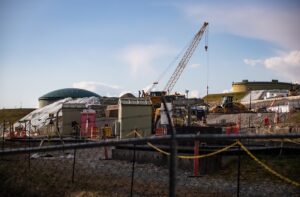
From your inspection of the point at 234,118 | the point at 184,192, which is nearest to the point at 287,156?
the point at 184,192

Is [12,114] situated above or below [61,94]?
below

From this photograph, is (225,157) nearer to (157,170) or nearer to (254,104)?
(157,170)

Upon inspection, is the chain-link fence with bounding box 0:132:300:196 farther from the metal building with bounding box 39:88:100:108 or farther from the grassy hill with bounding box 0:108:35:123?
the grassy hill with bounding box 0:108:35:123

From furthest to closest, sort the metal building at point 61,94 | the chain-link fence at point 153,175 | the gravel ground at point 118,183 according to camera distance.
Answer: the metal building at point 61,94
the chain-link fence at point 153,175
the gravel ground at point 118,183

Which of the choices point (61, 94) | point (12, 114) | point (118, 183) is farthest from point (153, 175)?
point (12, 114)

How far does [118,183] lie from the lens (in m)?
10.6

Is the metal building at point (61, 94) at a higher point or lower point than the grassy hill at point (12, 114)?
higher

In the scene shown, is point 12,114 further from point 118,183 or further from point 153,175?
point 118,183

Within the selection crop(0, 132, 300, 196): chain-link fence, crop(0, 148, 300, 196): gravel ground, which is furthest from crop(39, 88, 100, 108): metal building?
crop(0, 148, 300, 196): gravel ground

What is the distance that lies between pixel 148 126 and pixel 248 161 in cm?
1648

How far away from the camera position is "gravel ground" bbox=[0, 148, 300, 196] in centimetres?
873

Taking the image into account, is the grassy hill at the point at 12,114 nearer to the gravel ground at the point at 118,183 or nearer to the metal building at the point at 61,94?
the metal building at the point at 61,94

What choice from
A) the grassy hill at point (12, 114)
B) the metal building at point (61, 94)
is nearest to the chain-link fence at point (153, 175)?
the metal building at point (61, 94)

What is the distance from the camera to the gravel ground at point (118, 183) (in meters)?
8.73
